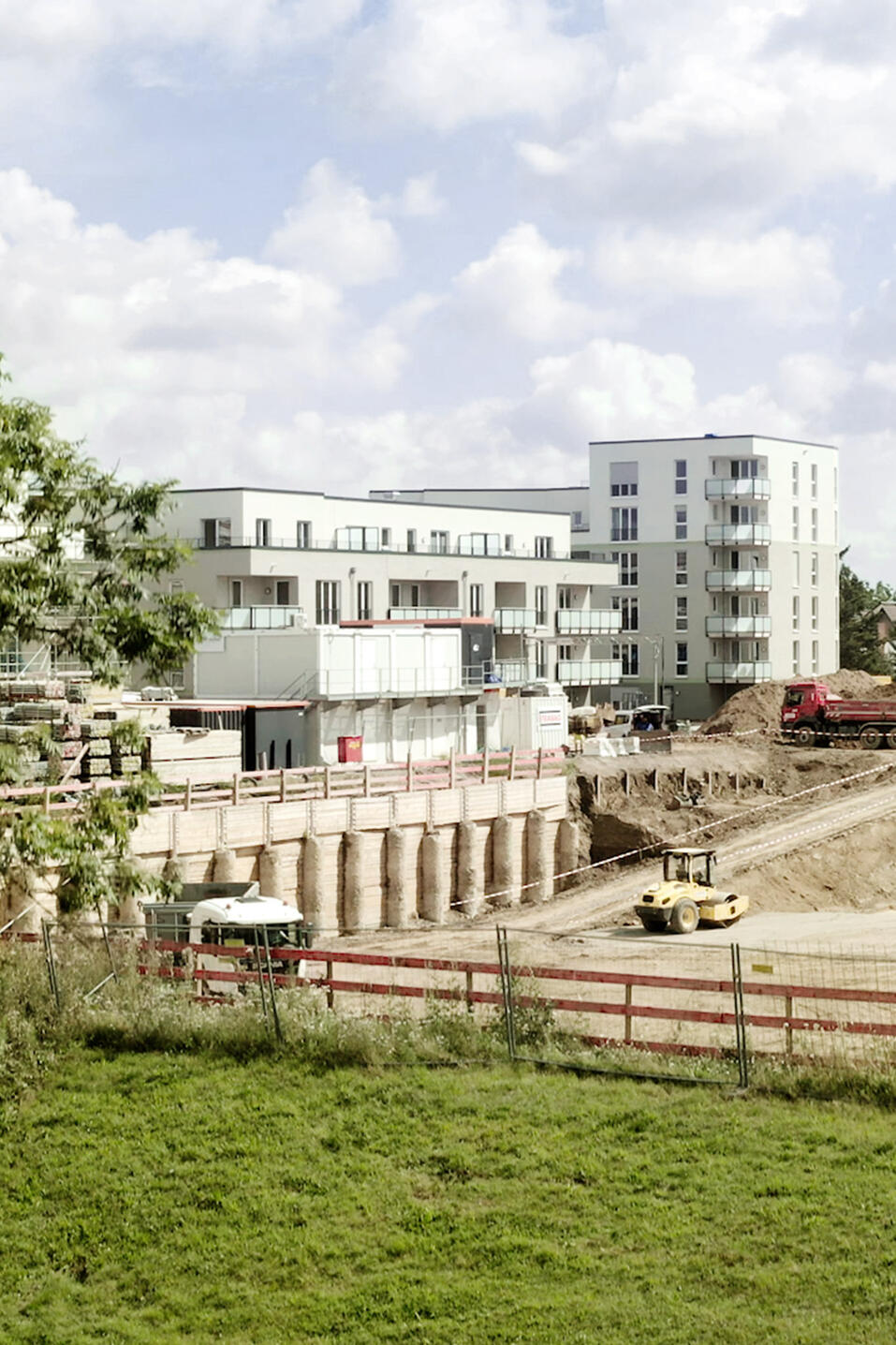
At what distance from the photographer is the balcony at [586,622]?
82.6m

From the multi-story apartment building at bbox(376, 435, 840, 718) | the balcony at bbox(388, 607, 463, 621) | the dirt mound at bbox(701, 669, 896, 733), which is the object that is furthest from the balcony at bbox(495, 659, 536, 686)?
the multi-story apartment building at bbox(376, 435, 840, 718)

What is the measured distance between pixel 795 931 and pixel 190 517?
38952mm

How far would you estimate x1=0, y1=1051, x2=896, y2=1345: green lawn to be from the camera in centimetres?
1446

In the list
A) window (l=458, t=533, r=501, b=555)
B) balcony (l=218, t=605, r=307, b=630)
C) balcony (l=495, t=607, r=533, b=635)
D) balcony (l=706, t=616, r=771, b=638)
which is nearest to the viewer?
balcony (l=218, t=605, r=307, b=630)

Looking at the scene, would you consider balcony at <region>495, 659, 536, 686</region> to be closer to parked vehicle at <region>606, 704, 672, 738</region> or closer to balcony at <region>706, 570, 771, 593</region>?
parked vehicle at <region>606, 704, 672, 738</region>

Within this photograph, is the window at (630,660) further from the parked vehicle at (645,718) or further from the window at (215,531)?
the window at (215,531)

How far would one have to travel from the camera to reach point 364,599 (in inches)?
2923

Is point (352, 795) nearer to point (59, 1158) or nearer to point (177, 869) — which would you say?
point (177, 869)

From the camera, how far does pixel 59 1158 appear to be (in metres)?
18.7

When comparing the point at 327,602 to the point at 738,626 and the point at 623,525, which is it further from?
the point at 623,525

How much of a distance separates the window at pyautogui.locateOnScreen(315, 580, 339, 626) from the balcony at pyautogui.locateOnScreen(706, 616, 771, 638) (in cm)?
3175

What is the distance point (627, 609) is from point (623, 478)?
8197 millimetres

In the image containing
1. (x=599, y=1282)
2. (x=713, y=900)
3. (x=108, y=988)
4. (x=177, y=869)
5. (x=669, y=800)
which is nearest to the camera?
(x=599, y=1282)

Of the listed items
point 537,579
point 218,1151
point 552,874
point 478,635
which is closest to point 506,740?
point 478,635
